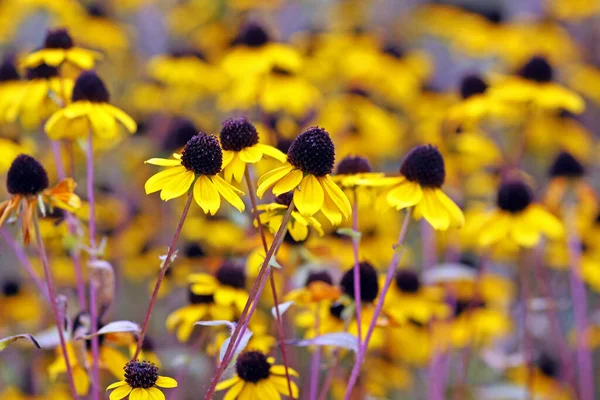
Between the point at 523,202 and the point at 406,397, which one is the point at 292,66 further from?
the point at 406,397

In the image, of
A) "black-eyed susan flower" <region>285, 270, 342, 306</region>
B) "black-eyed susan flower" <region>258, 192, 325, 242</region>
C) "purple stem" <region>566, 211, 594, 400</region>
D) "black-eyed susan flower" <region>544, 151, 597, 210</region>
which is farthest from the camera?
"black-eyed susan flower" <region>544, 151, 597, 210</region>

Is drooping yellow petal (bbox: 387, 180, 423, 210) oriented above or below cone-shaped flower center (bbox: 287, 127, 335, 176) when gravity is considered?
below

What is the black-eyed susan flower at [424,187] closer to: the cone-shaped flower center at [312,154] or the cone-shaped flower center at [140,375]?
the cone-shaped flower center at [312,154]

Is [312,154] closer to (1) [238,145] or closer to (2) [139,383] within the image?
(1) [238,145]

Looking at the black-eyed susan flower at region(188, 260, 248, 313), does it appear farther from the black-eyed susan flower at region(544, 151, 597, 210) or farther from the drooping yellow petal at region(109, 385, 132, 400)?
the black-eyed susan flower at region(544, 151, 597, 210)

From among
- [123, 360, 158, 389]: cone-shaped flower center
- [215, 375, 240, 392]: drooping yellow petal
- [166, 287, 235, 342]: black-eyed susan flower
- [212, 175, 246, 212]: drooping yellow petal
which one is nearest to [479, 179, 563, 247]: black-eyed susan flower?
[166, 287, 235, 342]: black-eyed susan flower

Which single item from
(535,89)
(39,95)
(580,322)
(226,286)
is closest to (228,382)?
(226,286)

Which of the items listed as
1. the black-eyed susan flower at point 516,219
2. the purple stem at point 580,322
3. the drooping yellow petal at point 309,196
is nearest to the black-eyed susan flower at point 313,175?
the drooping yellow petal at point 309,196

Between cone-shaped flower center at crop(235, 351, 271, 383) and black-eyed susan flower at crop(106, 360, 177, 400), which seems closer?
black-eyed susan flower at crop(106, 360, 177, 400)
